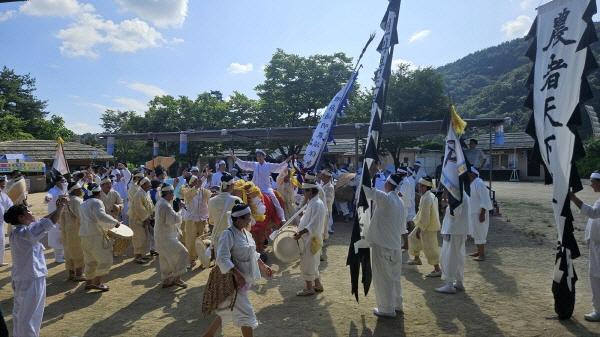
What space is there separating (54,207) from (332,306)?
6.19 m

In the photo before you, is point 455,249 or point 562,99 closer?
point 562,99

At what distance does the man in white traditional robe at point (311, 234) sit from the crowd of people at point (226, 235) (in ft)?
0.05

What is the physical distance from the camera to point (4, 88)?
40656mm

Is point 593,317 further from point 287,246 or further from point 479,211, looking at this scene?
point 287,246

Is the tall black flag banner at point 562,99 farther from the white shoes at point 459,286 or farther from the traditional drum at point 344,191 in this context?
the traditional drum at point 344,191

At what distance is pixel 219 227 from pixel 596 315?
17.9 ft

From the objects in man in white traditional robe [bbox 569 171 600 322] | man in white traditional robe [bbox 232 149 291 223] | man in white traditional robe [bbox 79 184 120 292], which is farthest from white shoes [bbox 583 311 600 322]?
man in white traditional robe [bbox 79 184 120 292]

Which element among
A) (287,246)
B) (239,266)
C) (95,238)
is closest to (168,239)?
(95,238)

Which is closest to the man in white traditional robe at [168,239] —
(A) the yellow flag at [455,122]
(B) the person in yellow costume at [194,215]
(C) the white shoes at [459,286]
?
(B) the person in yellow costume at [194,215]

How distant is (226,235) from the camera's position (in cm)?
425

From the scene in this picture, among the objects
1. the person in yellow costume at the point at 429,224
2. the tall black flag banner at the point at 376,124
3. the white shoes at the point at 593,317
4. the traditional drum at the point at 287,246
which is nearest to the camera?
the white shoes at the point at 593,317

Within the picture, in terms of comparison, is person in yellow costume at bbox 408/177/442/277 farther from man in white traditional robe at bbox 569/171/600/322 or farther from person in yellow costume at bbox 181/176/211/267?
person in yellow costume at bbox 181/176/211/267

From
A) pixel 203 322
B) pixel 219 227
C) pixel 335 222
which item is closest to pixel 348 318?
pixel 203 322

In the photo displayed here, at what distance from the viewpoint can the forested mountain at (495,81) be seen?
49719mm
